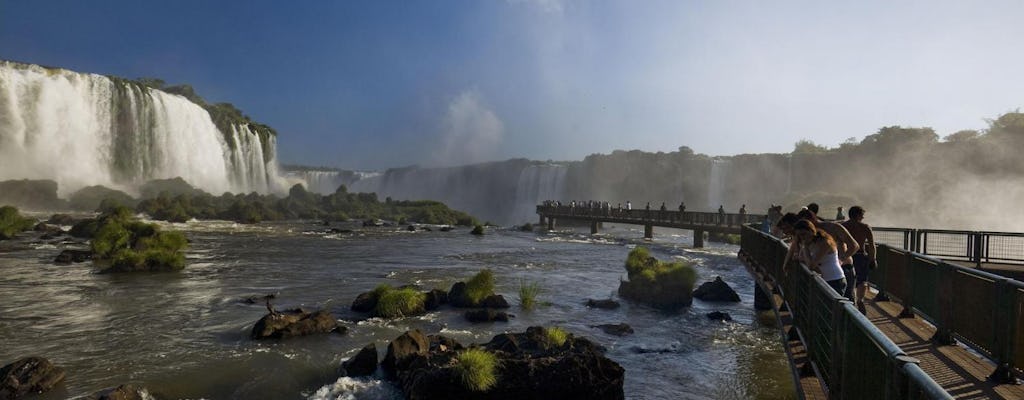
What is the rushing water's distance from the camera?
29.9 feet

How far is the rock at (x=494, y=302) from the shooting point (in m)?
15.1

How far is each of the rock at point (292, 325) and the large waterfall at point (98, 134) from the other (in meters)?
50.8

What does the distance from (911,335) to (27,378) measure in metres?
12.7

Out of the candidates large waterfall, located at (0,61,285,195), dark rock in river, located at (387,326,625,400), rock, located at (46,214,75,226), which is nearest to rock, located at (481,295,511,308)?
dark rock in river, located at (387,326,625,400)

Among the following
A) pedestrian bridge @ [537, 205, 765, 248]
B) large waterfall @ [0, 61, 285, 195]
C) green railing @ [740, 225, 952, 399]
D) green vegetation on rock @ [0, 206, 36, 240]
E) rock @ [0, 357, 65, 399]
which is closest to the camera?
green railing @ [740, 225, 952, 399]

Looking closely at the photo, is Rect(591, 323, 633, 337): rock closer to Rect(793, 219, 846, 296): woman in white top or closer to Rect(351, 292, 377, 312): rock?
Rect(351, 292, 377, 312): rock

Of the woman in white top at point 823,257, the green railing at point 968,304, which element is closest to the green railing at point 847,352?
the woman in white top at point 823,257

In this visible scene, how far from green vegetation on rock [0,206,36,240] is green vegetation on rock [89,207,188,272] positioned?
992 cm

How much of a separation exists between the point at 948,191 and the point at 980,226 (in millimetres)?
7661

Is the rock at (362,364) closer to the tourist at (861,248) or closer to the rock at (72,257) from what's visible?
the tourist at (861,248)

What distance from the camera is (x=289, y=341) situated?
37.0ft

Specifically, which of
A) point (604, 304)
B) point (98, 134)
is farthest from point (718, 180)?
point (98, 134)

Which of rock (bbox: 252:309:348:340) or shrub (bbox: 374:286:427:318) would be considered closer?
rock (bbox: 252:309:348:340)

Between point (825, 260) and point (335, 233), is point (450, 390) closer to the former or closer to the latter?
point (825, 260)
